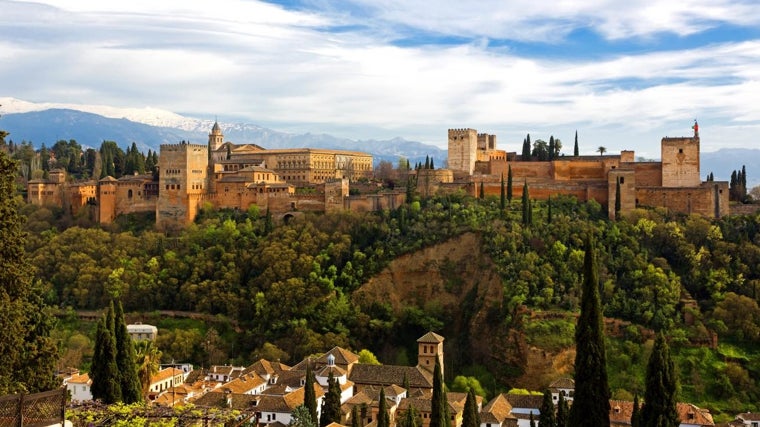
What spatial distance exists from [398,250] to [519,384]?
11.9 metres

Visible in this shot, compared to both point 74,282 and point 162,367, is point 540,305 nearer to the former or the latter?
point 162,367

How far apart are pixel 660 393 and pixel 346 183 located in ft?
121

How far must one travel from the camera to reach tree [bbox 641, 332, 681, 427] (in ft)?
69.4

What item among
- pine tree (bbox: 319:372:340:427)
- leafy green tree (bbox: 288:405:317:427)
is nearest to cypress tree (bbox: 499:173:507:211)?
pine tree (bbox: 319:372:340:427)

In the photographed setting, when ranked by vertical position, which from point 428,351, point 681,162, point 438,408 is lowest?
point 428,351

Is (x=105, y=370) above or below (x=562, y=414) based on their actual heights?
above

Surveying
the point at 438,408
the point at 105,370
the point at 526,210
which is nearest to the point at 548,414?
the point at 438,408

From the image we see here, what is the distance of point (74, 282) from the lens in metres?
55.2

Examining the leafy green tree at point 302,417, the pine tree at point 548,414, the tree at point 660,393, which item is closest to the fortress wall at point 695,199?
the pine tree at point 548,414

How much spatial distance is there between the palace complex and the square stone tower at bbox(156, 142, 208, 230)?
2.6 inches

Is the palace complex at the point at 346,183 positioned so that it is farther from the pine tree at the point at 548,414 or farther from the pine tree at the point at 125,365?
the pine tree at the point at 125,365

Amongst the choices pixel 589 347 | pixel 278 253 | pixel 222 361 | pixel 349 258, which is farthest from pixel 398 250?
pixel 589 347

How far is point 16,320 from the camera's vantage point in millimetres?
16797

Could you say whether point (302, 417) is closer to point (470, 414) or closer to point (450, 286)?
point (470, 414)
